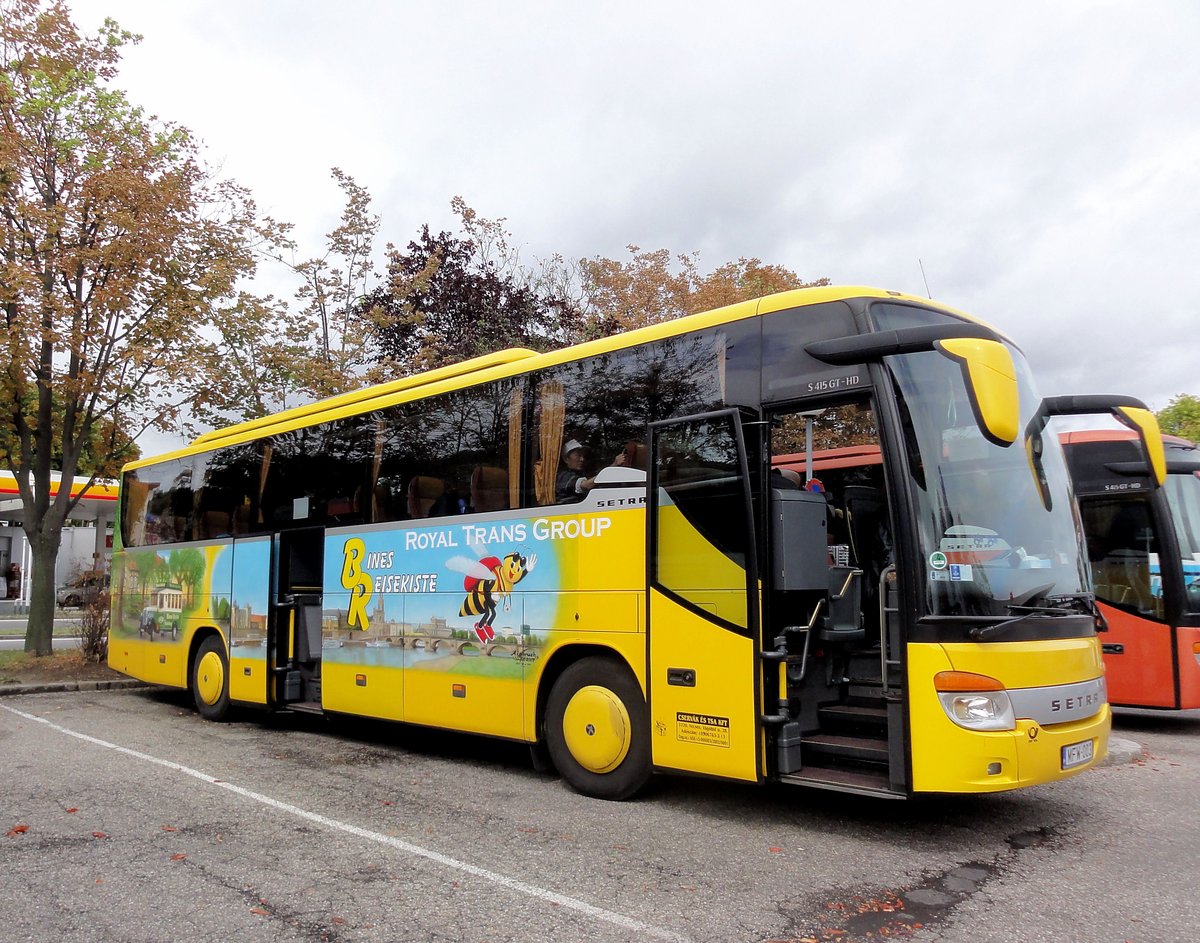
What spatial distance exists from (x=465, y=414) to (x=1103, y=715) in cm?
575

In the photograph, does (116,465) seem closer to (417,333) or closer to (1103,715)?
(417,333)

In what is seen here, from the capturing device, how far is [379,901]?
496 centimetres

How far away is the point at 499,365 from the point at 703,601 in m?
3.55

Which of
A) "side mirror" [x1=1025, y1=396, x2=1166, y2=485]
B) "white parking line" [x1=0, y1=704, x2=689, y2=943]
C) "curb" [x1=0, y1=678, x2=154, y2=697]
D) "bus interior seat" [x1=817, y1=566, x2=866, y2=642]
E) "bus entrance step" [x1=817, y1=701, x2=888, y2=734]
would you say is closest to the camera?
"white parking line" [x1=0, y1=704, x2=689, y2=943]

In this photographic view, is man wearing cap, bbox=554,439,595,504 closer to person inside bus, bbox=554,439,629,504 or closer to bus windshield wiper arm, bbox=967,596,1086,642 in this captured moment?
person inside bus, bbox=554,439,629,504

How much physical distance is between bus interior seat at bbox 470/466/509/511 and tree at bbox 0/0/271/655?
28.9 ft

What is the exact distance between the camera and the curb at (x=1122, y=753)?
8992 millimetres

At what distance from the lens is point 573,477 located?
781 centimetres

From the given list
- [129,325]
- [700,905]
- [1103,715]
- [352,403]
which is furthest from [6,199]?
[1103,715]

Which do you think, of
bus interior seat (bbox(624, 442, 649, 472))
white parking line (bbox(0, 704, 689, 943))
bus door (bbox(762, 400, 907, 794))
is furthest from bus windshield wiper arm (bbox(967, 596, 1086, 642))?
bus interior seat (bbox(624, 442, 649, 472))

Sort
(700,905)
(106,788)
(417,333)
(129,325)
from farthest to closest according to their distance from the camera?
(417,333), (129,325), (106,788), (700,905)

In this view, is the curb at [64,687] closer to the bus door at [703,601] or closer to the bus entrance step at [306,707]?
the bus entrance step at [306,707]

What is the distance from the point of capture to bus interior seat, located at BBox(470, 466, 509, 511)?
331 inches

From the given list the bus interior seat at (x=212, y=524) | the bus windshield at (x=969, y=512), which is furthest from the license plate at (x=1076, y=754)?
the bus interior seat at (x=212, y=524)
